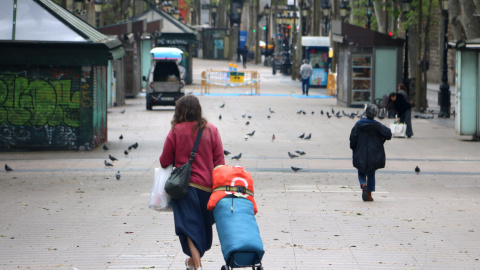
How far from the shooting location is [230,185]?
20.6 ft

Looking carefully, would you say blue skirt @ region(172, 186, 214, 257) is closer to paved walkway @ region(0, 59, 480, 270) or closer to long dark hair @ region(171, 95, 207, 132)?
long dark hair @ region(171, 95, 207, 132)

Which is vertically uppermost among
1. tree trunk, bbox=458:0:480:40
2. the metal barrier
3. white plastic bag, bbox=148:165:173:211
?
tree trunk, bbox=458:0:480:40

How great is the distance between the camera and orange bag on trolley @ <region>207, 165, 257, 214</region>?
6.27m

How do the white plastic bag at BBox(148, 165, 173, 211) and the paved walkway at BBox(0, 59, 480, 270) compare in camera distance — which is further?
the paved walkway at BBox(0, 59, 480, 270)

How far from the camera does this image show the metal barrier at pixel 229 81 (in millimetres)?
44219

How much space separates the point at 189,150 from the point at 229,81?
40744 mm

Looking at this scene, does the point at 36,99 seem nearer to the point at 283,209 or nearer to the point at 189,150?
the point at 283,209

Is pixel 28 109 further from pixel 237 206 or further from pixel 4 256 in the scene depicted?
pixel 237 206

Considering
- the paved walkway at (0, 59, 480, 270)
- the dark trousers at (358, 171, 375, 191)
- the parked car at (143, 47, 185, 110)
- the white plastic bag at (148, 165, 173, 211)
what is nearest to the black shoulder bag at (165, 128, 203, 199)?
the white plastic bag at (148, 165, 173, 211)

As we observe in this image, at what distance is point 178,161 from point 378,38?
26299 mm

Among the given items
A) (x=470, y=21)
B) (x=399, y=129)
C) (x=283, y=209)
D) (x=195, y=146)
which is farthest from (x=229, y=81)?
(x=195, y=146)

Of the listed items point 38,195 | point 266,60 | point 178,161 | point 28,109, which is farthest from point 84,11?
point 266,60

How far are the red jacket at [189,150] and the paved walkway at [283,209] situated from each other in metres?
1.36

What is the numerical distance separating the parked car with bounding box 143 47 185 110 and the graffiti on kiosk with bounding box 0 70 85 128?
12.8 meters
